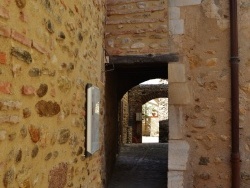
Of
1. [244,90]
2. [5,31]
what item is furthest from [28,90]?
[244,90]

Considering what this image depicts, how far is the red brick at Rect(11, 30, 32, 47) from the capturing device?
166cm

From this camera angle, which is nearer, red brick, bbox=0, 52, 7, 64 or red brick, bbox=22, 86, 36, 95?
red brick, bbox=0, 52, 7, 64

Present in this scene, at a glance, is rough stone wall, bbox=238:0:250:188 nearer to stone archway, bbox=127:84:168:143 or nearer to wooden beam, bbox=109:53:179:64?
wooden beam, bbox=109:53:179:64

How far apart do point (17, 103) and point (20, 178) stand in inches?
17.7

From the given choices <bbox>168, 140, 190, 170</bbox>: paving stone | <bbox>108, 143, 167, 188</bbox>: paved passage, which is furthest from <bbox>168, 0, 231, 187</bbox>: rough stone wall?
<bbox>108, 143, 167, 188</bbox>: paved passage

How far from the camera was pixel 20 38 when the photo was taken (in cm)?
173

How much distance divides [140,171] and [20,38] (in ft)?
14.1

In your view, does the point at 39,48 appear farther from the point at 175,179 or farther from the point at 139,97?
the point at 139,97

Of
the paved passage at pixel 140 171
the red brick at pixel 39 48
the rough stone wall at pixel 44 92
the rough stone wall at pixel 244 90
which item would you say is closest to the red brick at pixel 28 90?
the rough stone wall at pixel 44 92

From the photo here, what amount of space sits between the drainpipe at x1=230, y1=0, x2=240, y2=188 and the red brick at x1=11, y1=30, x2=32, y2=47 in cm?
282

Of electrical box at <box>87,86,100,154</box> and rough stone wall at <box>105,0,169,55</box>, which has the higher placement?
rough stone wall at <box>105,0,169,55</box>

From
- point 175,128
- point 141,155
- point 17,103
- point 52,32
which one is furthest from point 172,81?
point 141,155

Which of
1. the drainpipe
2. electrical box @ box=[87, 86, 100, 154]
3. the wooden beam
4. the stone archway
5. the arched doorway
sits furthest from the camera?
the stone archway

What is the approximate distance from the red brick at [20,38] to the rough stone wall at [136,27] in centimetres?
246
